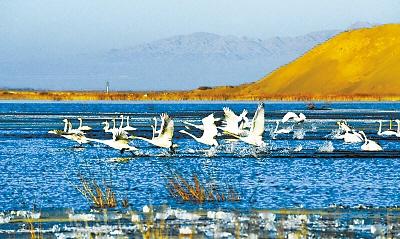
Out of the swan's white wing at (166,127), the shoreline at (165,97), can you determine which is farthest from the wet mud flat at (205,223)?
the shoreline at (165,97)

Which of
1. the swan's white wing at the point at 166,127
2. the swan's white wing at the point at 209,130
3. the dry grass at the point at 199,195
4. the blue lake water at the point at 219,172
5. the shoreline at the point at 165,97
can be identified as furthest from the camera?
the shoreline at the point at 165,97

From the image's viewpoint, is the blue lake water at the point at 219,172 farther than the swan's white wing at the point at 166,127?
No

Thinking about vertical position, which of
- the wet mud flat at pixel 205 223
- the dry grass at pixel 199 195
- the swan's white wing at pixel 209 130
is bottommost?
the wet mud flat at pixel 205 223

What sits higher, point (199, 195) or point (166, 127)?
point (166, 127)

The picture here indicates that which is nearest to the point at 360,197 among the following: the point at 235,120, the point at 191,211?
the point at 191,211

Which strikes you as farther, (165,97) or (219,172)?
(165,97)

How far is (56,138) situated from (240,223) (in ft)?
107

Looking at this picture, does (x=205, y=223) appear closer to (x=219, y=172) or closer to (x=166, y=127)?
(x=219, y=172)

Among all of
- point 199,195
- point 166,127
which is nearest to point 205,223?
point 199,195

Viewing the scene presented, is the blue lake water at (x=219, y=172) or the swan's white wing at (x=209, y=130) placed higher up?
the swan's white wing at (x=209, y=130)

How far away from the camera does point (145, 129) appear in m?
59.1

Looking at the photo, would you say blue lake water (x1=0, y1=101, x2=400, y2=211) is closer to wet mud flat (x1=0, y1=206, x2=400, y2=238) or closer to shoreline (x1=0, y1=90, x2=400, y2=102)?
wet mud flat (x1=0, y1=206, x2=400, y2=238)

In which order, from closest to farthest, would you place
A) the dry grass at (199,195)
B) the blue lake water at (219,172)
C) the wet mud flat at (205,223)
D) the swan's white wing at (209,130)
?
1. the wet mud flat at (205,223)
2. the dry grass at (199,195)
3. the blue lake water at (219,172)
4. the swan's white wing at (209,130)

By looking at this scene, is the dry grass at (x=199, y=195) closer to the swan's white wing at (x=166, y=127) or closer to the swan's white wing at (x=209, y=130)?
the swan's white wing at (x=166, y=127)
